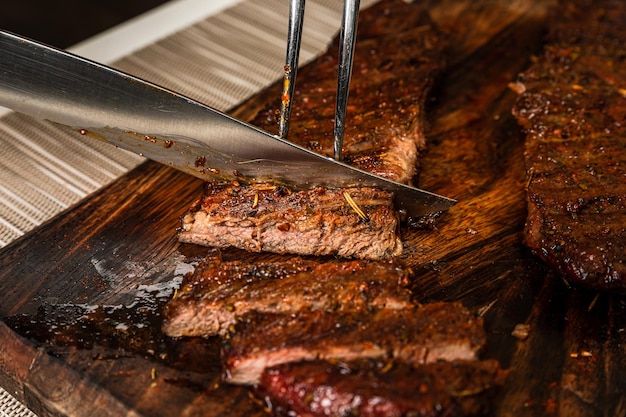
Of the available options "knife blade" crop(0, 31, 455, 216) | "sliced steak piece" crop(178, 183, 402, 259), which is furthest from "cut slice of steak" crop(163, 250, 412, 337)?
"knife blade" crop(0, 31, 455, 216)

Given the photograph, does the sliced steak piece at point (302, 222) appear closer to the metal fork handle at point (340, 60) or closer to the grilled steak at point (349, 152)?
the grilled steak at point (349, 152)

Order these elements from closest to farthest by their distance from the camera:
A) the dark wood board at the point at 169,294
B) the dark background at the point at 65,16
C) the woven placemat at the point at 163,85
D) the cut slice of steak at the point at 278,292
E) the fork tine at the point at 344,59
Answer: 1. the dark wood board at the point at 169,294
2. the cut slice of steak at the point at 278,292
3. the fork tine at the point at 344,59
4. the woven placemat at the point at 163,85
5. the dark background at the point at 65,16

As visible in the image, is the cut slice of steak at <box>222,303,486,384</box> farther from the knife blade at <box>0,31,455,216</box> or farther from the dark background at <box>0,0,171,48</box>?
the dark background at <box>0,0,171,48</box>

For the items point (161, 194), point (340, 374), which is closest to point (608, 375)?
point (340, 374)

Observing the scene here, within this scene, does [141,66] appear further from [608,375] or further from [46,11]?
[608,375]

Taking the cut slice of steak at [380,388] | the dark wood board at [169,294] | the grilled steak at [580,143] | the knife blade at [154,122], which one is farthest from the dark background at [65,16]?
the cut slice of steak at [380,388]

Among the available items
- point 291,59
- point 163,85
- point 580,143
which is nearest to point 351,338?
point 291,59
